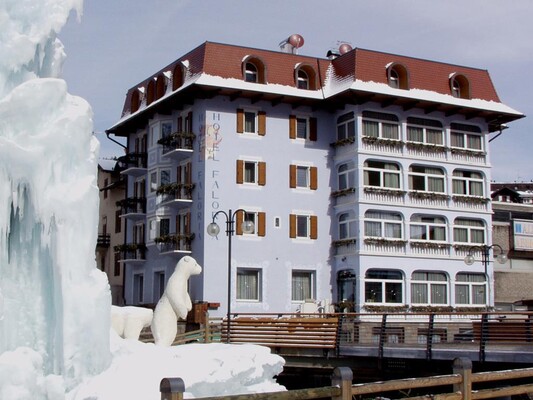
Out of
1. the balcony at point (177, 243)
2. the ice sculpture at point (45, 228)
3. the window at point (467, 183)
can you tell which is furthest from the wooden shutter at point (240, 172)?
the ice sculpture at point (45, 228)

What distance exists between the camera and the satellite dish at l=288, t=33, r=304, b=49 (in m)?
50.6

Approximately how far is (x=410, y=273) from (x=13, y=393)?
34783 mm

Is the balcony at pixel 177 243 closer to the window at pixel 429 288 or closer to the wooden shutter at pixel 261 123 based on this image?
the wooden shutter at pixel 261 123

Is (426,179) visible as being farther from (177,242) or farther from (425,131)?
(177,242)

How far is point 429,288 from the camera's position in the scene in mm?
46188

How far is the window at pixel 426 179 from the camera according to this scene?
46.7m

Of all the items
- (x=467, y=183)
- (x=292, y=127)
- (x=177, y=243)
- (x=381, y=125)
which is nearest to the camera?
(x=177, y=243)

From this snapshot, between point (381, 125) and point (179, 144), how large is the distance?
10675mm

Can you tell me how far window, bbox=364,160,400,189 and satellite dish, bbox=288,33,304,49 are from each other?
378 inches

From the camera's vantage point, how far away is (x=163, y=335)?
19172 mm

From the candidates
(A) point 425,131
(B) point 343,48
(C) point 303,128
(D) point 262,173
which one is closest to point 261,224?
(D) point 262,173

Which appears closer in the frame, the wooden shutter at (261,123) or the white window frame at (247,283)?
the white window frame at (247,283)

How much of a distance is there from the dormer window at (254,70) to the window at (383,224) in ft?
29.4

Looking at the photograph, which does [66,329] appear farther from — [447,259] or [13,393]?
[447,259]
